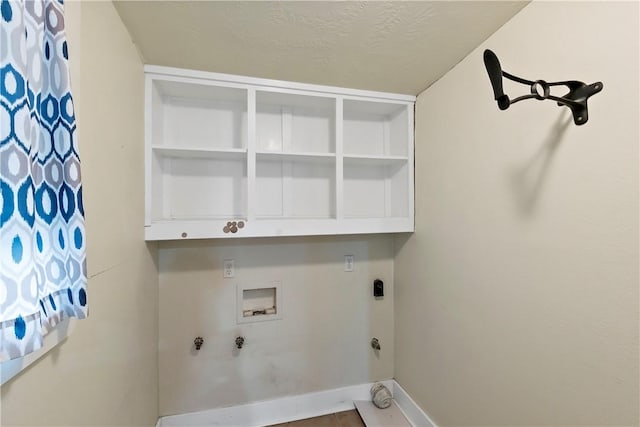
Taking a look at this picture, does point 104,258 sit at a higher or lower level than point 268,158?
lower

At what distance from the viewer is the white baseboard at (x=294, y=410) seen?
1695 mm

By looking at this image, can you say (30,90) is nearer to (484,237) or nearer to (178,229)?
(178,229)

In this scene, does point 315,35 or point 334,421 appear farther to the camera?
point 334,421

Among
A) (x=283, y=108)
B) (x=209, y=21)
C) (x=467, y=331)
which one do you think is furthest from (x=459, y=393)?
(x=209, y=21)

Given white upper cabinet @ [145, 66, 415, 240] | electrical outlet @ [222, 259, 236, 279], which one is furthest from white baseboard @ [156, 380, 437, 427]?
white upper cabinet @ [145, 66, 415, 240]

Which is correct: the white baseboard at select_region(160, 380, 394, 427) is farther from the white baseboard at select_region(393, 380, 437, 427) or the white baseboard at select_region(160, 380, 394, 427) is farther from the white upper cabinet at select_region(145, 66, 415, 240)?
the white upper cabinet at select_region(145, 66, 415, 240)

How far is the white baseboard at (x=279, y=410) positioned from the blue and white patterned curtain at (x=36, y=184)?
5.19 ft

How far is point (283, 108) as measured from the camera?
6.03 feet

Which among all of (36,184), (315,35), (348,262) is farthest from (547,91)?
(348,262)

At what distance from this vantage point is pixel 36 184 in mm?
521

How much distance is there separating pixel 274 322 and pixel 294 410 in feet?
2.10

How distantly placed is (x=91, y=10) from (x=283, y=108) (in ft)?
3.64

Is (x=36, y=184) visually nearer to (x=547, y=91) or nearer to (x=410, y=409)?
(x=547, y=91)

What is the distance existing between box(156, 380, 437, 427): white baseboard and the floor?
0.09ft
